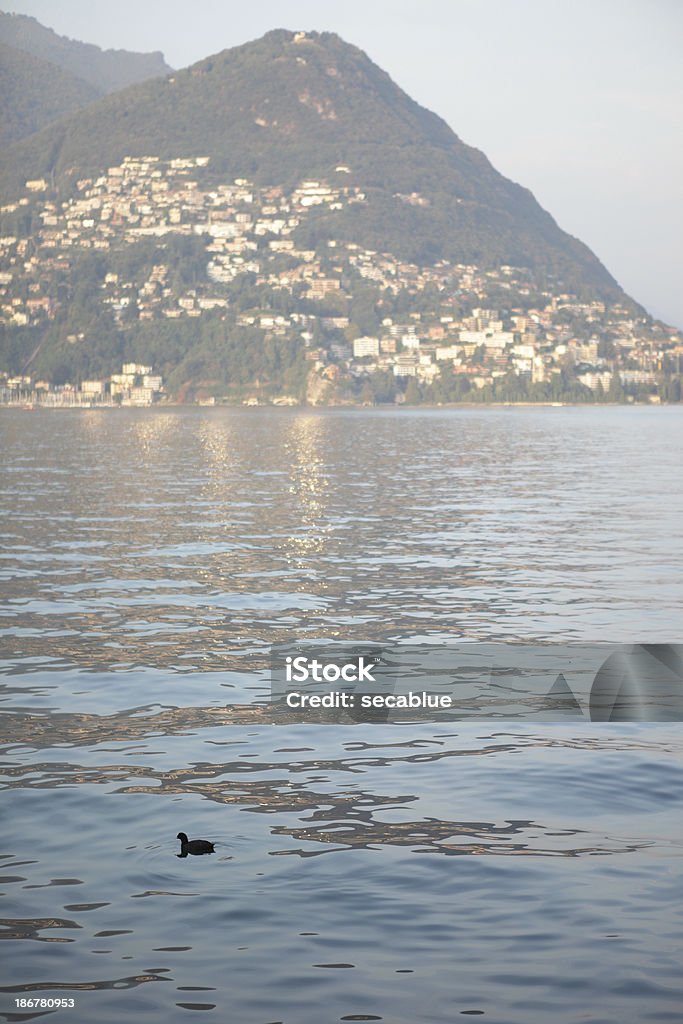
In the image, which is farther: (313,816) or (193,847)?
(313,816)

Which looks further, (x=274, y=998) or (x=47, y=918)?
(x=47, y=918)

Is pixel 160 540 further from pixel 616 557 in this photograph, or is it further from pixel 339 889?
pixel 339 889

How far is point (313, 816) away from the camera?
10844mm

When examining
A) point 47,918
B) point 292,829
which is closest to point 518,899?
point 292,829

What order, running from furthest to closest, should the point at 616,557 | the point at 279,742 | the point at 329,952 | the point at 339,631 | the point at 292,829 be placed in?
the point at 616,557, the point at 339,631, the point at 279,742, the point at 292,829, the point at 329,952

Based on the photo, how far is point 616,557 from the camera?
28516 millimetres

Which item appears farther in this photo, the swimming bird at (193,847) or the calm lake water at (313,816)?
the swimming bird at (193,847)

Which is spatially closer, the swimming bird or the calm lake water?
the calm lake water

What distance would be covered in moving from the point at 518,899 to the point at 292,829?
205cm

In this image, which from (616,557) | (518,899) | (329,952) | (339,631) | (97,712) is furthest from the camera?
(616,557)

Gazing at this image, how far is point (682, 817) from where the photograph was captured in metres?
11.0

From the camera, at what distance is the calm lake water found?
798cm

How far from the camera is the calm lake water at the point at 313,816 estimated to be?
26.2 ft

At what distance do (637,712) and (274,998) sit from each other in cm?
798
